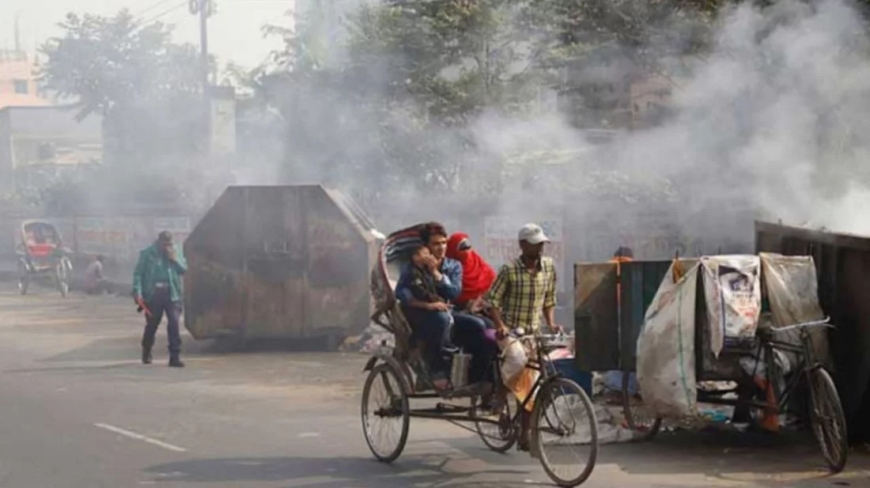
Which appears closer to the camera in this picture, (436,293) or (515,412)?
(515,412)

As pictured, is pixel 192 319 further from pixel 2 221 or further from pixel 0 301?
pixel 2 221

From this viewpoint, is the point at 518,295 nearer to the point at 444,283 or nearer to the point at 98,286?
the point at 444,283

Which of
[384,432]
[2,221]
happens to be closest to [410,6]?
[384,432]

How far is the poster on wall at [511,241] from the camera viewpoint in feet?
62.7

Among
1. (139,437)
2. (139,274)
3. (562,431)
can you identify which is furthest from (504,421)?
(139,274)

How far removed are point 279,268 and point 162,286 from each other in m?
1.94

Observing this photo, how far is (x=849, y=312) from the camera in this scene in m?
8.94

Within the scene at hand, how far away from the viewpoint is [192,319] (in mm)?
16469

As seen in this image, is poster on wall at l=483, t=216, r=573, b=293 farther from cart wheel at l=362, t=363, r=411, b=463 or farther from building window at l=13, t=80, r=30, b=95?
building window at l=13, t=80, r=30, b=95

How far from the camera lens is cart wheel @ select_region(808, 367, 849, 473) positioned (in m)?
8.05

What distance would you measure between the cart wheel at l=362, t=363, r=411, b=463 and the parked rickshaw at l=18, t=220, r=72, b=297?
68.5ft

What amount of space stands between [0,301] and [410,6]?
11.9 m

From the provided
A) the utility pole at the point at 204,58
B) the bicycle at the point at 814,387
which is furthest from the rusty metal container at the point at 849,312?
the utility pole at the point at 204,58

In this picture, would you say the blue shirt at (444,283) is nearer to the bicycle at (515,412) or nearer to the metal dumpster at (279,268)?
the bicycle at (515,412)
